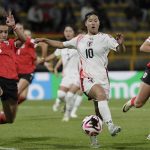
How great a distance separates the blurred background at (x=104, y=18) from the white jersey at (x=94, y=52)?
539 inches

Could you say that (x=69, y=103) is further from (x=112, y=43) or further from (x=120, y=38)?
(x=120, y=38)

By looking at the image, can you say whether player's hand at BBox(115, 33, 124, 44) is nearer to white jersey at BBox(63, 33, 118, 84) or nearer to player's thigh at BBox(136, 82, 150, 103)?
white jersey at BBox(63, 33, 118, 84)

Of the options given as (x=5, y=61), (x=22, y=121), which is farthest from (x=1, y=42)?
(x=22, y=121)

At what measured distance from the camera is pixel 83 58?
11.6 metres

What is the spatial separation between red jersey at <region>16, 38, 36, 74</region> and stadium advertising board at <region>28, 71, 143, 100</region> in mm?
6829

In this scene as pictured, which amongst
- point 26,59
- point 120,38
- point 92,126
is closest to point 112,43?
point 120,38

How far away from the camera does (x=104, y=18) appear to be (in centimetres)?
2839

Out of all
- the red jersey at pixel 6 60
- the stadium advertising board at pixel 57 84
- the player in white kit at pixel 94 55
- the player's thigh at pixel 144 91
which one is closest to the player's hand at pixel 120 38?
the player in white kit at pixel 94 55

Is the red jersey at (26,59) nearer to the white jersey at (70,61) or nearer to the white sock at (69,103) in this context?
the white jersey at (70,61)

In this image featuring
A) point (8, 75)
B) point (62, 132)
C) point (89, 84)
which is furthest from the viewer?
point (62, 132)

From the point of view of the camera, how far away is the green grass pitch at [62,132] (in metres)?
11.5

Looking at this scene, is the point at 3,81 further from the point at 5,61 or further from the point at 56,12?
the point at 56,12

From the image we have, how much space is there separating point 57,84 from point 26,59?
7.04 meters

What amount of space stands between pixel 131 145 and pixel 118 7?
19.9 m
